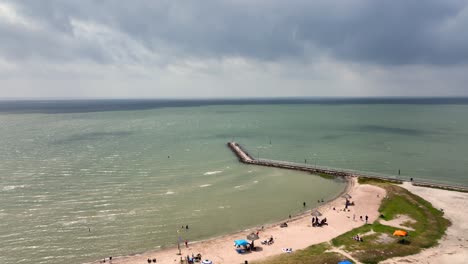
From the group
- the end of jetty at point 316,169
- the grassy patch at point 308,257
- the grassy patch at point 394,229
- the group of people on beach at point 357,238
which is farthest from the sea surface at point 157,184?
Result: the group of people on beach at point 357,238

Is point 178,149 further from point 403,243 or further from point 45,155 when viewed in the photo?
point 403,243

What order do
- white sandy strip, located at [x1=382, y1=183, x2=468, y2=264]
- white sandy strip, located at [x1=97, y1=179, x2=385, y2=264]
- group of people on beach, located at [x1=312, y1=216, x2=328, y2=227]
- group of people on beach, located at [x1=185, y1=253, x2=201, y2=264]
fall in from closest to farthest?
white sandy strip, located at [x1=382, y1=183, x2=468, y2=264] → group of people on beach, located at [x1=185, y1=253, x2=201, y2=264] → white sandy strip, located at [x1=97, y1=179, x2=385, y2=264] → group of people on beach, located at [x1=312, y1=216, x2=328, y2=227]

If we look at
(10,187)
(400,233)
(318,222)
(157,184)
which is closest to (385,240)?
(400,233)

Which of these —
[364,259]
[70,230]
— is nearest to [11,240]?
[70,230]

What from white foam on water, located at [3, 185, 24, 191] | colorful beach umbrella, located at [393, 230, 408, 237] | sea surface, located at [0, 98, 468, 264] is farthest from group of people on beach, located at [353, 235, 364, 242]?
white foam on water, located at [3, 185, 24, 191]

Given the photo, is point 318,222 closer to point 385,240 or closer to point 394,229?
point 385,240

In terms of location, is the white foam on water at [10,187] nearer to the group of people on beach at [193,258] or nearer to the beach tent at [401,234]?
the group of people on beach at [193,258]

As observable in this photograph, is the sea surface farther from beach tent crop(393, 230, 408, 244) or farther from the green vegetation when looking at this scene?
beach tent crop(393, 230, 408, 244)
